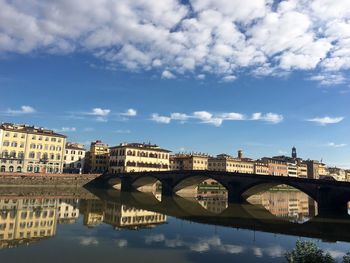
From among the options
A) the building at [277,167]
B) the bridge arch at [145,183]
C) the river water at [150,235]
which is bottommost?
the river water at [150,235]

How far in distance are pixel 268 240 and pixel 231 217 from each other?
50.9 feet

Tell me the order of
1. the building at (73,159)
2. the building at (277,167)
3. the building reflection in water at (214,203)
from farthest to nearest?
the building at (277,167) → the building at (73,159) → the building reflection in water at (214,203)

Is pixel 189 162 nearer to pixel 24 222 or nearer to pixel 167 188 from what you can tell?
pixel 167 188

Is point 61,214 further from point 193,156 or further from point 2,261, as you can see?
point 193,156

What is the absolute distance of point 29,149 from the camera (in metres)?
99.2

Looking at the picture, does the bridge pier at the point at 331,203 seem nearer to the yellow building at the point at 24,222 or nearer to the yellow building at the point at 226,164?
the yellow building at the point at 24,222

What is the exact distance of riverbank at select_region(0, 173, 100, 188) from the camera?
79.0m

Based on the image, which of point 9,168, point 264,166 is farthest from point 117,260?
point 264,166

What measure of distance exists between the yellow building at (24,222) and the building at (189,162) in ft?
297

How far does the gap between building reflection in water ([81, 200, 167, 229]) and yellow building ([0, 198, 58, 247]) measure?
4521 mm

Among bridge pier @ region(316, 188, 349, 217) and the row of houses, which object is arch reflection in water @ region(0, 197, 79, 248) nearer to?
bridge pier @ region(316, 188, 349, 217)

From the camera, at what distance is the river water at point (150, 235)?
25844mm

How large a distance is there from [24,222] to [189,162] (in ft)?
350

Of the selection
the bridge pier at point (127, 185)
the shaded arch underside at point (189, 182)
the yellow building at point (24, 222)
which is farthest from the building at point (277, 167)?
the yellow building at point (24, 222)
